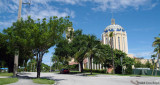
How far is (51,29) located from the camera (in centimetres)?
1806

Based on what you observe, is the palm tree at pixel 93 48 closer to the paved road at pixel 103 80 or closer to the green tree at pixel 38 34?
the paved road at pixel 103 80

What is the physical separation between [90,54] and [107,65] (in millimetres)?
14478

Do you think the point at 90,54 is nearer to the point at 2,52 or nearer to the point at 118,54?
the point at 118,54

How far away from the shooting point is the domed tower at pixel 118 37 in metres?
77.6

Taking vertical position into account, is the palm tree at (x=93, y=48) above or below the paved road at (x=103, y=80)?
above

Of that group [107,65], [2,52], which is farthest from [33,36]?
[107,65]

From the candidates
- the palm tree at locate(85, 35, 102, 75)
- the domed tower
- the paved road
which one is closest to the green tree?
the paved road

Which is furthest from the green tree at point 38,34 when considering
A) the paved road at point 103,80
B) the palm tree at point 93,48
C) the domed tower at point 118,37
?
the domed tower at point 118,37

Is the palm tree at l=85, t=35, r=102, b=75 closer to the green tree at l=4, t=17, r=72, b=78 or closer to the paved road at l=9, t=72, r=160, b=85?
the paved road at l=9, t=72, r=160, b=85

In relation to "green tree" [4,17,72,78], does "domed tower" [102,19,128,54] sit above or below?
above

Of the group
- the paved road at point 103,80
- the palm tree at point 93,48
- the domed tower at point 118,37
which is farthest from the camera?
the domed tower at point 118,37

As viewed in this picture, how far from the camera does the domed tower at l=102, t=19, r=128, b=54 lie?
77.6 m

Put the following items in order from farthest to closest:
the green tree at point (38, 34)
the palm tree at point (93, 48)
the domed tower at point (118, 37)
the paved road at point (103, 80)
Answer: the domed tower at point (118, 37) < the palm tree at point (93, 48) < the green tree at point (38, 34) < the paved road at point (103, 80)

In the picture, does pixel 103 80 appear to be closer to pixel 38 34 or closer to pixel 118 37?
pixel 38 34
